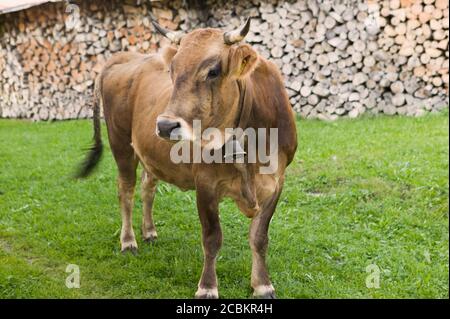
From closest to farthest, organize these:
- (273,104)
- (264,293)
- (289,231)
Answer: (273,104) → (264,293) → (289,231)

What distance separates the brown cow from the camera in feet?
10.5

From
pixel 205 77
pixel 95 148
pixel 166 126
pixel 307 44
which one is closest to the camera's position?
pixel 166 126

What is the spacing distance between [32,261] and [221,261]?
1.52 m

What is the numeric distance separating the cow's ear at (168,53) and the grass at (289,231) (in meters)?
1.57

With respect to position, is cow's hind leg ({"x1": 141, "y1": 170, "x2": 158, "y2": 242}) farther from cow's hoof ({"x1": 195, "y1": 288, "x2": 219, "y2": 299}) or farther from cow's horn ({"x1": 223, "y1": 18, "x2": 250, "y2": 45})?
cow's horn ({"x1": 223, "y1": 18, "x2": 250, "y2": 45})

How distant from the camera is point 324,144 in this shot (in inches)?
322

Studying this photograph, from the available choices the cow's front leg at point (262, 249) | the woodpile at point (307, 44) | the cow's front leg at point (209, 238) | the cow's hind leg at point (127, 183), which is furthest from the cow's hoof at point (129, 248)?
the woodpile at point (307, 44)

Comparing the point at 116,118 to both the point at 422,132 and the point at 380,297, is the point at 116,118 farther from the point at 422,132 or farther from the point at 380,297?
the point at 422,132

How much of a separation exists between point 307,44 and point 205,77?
7.70 m

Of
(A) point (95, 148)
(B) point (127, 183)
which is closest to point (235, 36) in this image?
(B) point (127, 183)

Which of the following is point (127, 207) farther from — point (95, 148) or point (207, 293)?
point (207, 293)

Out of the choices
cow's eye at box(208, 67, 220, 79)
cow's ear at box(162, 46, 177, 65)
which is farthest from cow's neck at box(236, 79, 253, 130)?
cow's ear at box(162, 46, 177, 65)

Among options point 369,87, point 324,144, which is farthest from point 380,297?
point 369,87

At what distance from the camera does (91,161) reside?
5426 millimetres
